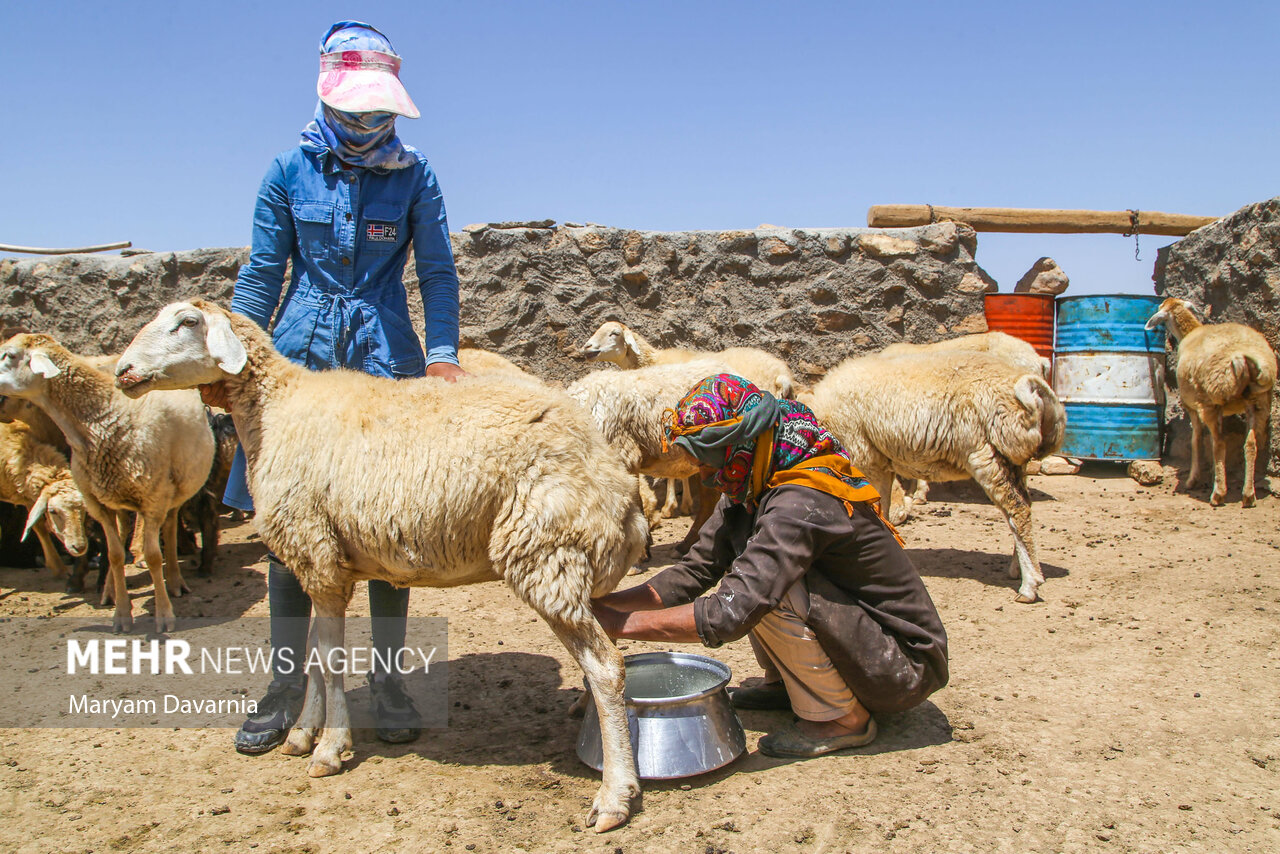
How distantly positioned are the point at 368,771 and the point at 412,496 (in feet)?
3.54

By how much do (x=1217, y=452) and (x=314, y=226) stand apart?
7723 millimetres

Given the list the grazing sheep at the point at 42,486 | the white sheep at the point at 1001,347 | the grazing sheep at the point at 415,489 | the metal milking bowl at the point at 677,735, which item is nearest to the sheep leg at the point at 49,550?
the grazing sheep at the point at 42,486

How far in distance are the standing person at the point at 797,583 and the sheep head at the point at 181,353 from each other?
1654 millimetres

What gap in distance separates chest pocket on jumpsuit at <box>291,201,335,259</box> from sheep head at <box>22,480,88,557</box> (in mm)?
3653

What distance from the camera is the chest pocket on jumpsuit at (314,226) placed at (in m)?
3.30

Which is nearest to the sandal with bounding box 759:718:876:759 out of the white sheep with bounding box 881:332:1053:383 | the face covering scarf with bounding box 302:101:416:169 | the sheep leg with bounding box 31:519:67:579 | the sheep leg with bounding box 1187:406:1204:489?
the face covering scarf with bounding box 302:101:416:169

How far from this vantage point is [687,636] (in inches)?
107

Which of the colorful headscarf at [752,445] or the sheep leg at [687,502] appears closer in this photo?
the colorful headscarf at [752,445]

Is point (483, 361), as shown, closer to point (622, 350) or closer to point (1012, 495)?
point (622, 350)

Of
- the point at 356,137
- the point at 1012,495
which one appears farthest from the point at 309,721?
the point at 1012,495

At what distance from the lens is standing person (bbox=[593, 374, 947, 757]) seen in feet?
9.02

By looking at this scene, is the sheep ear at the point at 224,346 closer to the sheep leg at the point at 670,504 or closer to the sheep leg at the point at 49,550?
the sheep leg at the point at 49,550

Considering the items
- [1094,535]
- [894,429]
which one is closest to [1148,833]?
[894,429]

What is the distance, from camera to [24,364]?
5.03 m
